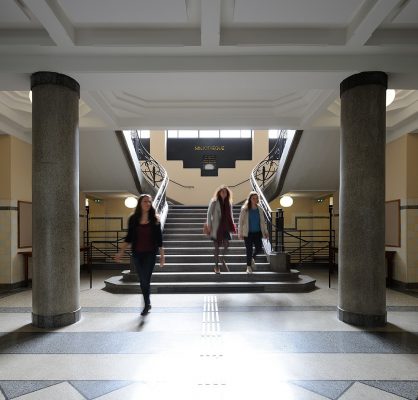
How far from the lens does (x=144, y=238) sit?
530 centimetres

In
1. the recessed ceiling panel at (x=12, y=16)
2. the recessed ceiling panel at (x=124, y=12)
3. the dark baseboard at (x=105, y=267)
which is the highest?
the recessed ceiling panel at (x=124, y=12)

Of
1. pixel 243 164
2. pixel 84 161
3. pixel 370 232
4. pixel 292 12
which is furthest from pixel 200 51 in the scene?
pixel 243 164

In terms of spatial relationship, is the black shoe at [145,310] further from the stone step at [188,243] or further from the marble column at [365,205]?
the stone step at [188,243]

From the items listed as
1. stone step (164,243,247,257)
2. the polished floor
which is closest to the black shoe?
the polished floor

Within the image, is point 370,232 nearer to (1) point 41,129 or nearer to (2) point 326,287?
(2) point 326,287

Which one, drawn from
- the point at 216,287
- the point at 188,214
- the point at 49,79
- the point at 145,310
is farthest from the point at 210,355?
the point at 188,214

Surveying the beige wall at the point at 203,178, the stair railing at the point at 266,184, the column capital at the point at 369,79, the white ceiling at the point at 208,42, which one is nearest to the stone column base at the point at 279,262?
the stair railing at the point at 266,184

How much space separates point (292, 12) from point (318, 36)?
589 mm

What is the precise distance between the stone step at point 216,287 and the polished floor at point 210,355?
36.5 inches

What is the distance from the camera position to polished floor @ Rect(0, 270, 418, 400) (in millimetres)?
3111

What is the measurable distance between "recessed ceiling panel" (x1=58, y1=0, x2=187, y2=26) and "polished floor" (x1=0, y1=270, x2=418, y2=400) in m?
3.79

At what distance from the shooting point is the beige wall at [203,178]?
50.7ft

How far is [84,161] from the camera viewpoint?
32.8 feet

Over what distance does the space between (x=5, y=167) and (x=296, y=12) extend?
22.1 feet
